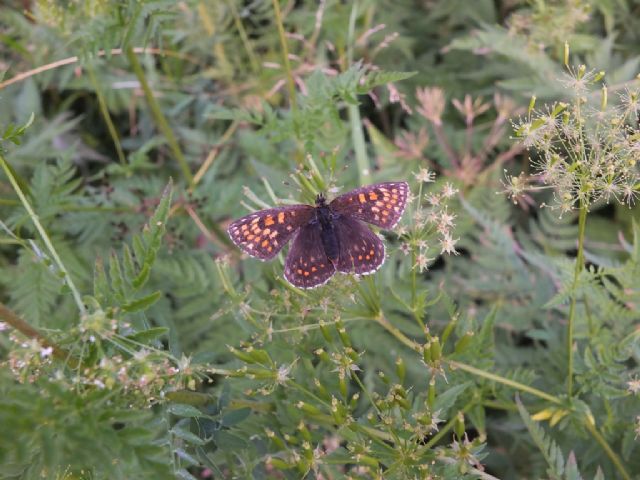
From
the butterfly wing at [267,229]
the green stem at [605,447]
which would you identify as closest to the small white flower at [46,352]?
the butterfly wing at [267,229]

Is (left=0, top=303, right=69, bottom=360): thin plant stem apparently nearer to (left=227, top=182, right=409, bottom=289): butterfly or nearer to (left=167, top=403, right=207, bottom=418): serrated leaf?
(left=167, top=403, right=207, bottom=418): serrated leaf

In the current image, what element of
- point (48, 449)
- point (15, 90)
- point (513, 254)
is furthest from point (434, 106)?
point (48, 449)

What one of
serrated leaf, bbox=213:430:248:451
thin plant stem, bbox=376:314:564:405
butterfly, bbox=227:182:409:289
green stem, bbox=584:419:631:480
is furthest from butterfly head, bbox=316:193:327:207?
green stem, bbox=584:419:631:480

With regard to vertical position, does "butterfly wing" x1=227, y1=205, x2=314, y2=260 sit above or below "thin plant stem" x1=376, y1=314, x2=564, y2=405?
above

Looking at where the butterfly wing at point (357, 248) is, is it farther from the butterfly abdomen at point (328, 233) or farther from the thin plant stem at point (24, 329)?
the thin plant stem at point (24, 329)

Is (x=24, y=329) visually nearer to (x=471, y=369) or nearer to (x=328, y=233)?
(x=328, y=233)

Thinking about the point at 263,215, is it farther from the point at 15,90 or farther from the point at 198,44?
the point at 15,90

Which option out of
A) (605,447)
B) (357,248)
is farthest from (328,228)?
(605,447)

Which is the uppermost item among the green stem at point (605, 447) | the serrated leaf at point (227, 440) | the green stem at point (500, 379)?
the serrated leaf at point (227, 440)
